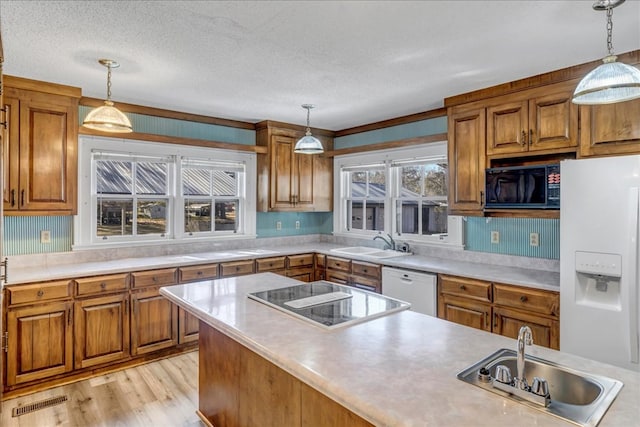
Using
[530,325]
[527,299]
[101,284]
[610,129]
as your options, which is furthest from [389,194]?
[101,284]

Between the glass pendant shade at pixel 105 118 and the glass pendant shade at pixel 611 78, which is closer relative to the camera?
the glass pendant shade at pixel 611 78

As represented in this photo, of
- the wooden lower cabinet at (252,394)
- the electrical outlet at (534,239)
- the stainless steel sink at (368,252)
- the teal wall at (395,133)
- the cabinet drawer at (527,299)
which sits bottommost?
the wooden lower cabinet at (252,394)

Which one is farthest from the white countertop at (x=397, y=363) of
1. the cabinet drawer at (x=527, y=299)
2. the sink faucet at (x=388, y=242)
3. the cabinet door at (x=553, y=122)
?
the sink faucet at (x=388, y=242)

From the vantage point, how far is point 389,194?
460cm

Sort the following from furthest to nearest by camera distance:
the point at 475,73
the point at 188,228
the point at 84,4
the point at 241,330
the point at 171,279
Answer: the point at 188,228, the point at 171,279, the point at 475,73, the point at 84,4, the point at 241,330

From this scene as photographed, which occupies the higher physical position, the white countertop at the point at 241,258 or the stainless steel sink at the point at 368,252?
the stainless steel sink at the point at 368,252

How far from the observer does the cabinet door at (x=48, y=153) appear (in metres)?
3.12

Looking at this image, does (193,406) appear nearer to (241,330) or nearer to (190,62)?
(241,330)

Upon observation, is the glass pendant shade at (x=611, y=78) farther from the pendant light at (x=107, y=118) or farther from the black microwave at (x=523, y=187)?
the pendant light at (x=107, y=118)

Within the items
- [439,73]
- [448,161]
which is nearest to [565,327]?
[448,161]

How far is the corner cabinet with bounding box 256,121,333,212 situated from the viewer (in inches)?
183

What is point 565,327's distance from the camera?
250 centimetres

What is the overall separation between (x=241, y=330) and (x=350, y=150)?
11.5 feet

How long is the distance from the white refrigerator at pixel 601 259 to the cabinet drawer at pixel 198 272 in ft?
9.74
